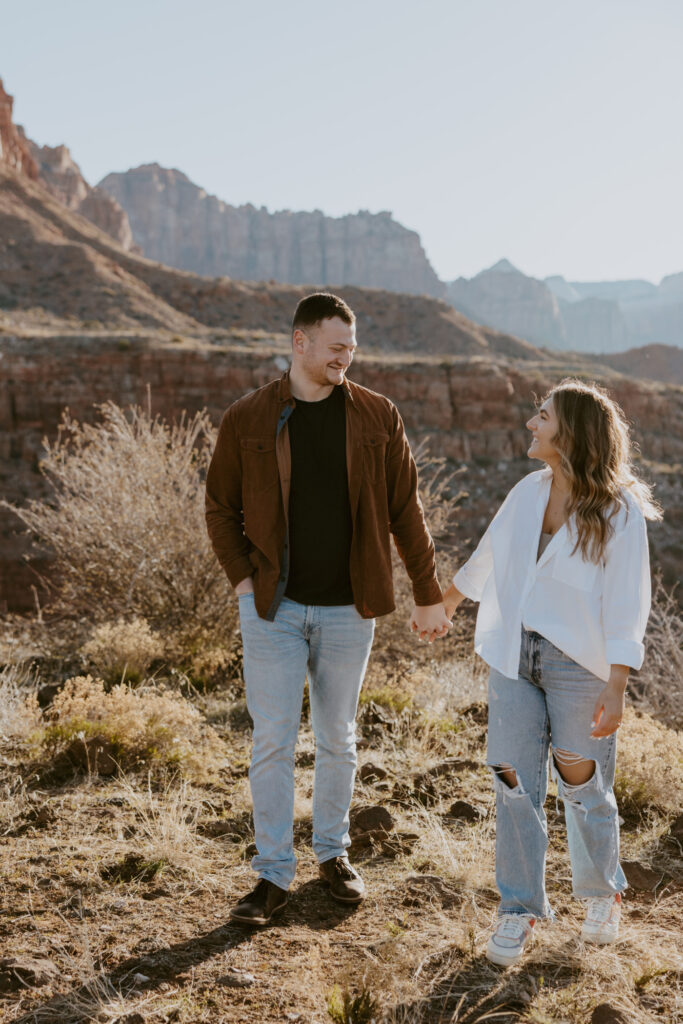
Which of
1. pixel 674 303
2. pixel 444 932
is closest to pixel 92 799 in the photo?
pixel 444 932

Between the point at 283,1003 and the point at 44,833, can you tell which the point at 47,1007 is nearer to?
the point at 283,1003

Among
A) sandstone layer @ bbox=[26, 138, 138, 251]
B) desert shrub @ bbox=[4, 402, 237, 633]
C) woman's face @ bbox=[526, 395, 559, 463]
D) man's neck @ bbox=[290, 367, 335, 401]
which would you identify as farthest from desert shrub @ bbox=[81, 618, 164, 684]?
sandstone layer @ bbox=[26, 138, 138, 251]

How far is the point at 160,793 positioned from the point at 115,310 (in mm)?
38967

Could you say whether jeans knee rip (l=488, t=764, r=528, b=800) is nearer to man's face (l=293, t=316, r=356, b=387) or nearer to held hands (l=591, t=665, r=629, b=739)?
held hands (l=591, t=665, r=629, b=739)

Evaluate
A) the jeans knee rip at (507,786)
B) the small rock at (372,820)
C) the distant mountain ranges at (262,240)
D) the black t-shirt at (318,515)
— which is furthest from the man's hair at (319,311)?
the distant mountain ranges at (262,240)

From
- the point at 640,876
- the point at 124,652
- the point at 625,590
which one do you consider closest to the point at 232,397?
the point at 124,652

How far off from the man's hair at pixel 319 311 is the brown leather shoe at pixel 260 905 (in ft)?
6.40

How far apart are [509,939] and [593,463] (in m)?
1.49

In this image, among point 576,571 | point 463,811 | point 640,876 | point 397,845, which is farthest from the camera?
point 463,811

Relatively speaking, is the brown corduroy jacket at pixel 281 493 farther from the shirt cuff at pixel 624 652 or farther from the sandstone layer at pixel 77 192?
the sandstone layer at pixel 77 192

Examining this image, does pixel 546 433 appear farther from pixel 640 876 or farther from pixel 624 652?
pixel 640 876

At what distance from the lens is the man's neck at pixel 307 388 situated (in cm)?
297

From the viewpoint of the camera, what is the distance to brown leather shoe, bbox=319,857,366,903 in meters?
2.99

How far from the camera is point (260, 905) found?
2816 millimetres
